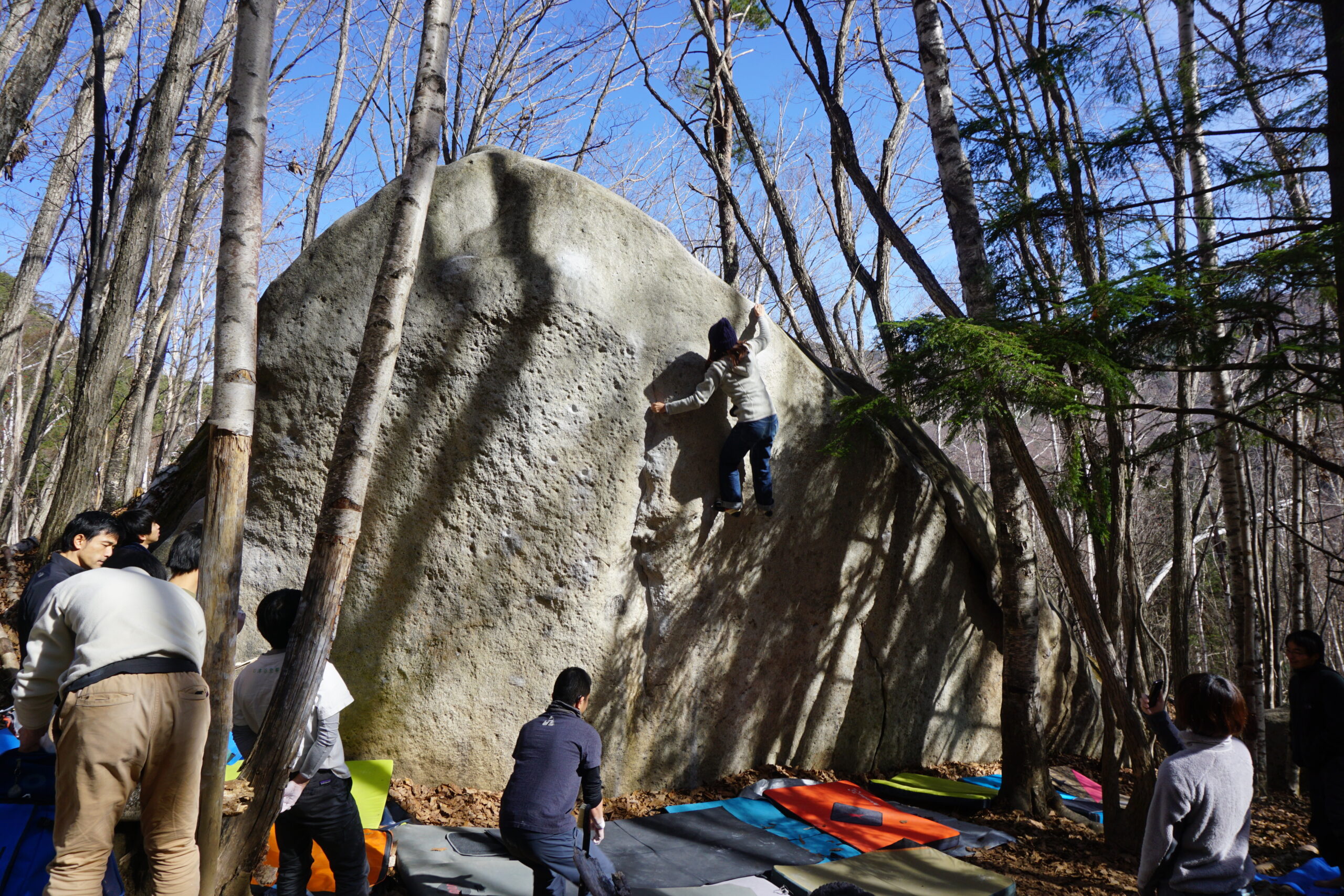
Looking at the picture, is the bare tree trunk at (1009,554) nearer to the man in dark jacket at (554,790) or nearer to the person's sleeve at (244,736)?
the man in dark jacket at (554,790)

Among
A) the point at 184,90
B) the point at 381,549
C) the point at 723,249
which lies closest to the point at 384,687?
the point at 381,549

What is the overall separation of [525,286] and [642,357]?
→ 3.20 feet

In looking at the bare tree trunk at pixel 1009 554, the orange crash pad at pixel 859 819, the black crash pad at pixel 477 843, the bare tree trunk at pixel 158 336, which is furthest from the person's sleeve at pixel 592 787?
the bare tree trunk at pixel 158 336

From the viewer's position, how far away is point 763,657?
22.2 ft

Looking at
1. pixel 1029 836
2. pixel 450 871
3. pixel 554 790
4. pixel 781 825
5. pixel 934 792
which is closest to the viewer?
pixel 554 790

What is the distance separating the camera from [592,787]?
375 cm

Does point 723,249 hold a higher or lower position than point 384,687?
higher

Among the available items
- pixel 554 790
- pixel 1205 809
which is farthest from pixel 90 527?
pixel 1205 809

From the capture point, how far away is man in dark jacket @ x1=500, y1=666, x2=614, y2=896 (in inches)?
141

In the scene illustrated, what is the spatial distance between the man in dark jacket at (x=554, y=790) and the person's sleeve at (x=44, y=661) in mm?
1745

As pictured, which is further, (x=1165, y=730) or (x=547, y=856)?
(x=1165, y=730)

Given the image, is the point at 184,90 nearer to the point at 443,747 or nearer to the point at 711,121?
the point at 711,121

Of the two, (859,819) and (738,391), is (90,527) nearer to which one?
(738,391)

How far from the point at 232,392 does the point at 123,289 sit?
4.56 meters
